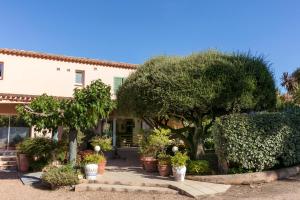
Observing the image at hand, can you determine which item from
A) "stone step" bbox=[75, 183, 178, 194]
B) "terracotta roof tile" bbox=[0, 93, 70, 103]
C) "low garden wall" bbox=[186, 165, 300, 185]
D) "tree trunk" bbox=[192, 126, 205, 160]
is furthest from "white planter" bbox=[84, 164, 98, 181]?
"terracotta roof tile" bbox=[0, 93, 70, 103]

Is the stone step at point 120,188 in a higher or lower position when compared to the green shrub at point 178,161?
lower

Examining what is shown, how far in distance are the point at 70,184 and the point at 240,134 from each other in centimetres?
624

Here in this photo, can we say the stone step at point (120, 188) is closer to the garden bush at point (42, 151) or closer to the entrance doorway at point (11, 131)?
the garden bush at point (42, 151)

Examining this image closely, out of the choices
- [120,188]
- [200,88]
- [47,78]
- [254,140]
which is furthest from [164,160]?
[47,78]

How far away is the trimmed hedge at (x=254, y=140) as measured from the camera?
11.4 m

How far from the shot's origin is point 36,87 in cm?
2345

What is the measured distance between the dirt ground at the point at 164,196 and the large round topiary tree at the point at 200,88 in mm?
3906

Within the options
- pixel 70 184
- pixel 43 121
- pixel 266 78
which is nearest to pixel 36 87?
pixel 43 121

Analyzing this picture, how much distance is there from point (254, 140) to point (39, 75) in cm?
1726

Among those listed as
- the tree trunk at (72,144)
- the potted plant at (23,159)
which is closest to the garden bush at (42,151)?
the potted plant at (23,159)

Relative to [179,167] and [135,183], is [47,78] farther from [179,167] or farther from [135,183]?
[179,167]

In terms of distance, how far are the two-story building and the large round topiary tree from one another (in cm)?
686

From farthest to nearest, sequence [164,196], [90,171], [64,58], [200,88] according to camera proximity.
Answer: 1. [64,58]
2. [200,88]
3. [90,171]
4. [164,196]

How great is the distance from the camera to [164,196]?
1018 cm
